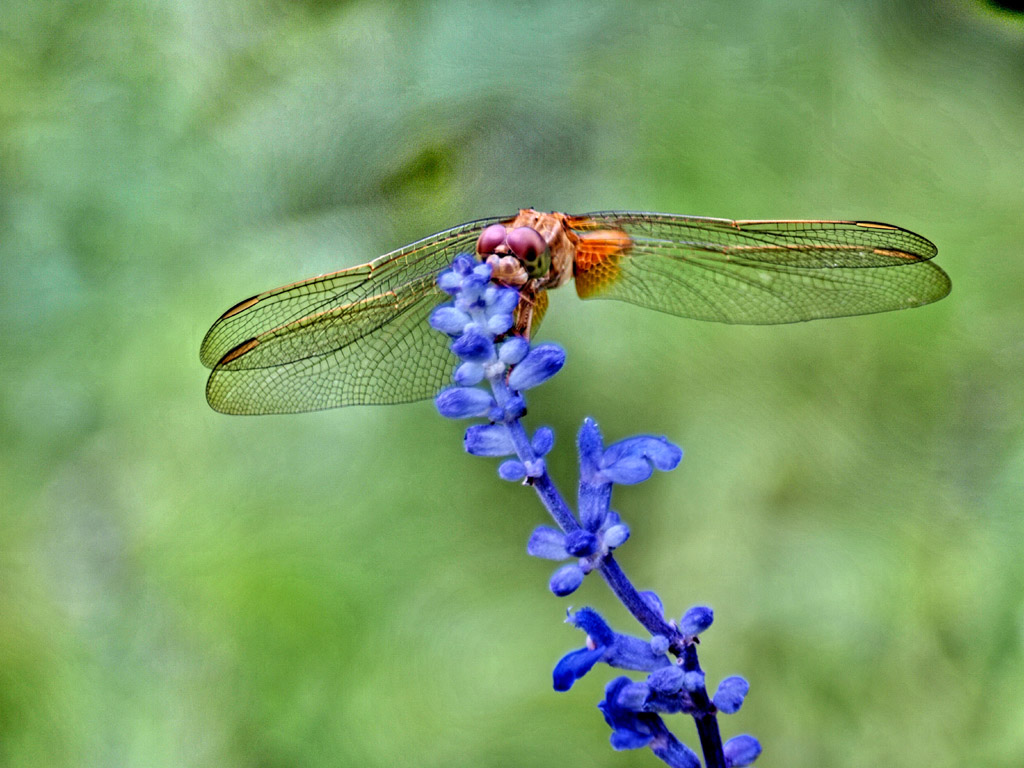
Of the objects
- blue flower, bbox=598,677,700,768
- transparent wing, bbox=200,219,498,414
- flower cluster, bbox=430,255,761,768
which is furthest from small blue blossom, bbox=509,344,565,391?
transparent wing, bbox=200,219,498,414

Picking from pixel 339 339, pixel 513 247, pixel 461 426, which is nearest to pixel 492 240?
pixel 513 247

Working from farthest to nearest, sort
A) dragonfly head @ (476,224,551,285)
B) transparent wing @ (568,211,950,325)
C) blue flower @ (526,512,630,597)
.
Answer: transparent wing @ (568,211,950,325) → dragonfly head @ (476,224,551,285) → blue flower @ (526,512,630,597)

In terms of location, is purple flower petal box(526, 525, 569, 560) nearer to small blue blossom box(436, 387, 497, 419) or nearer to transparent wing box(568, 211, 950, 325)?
small blue blossom box(436, 387, 497, 419)

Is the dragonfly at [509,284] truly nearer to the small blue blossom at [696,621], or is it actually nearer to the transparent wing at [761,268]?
the transparent wing at [761,268]

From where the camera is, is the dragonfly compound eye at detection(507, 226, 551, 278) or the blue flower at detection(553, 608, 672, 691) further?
the dragonfly compound eye at detection(507, 226, 551, 278)

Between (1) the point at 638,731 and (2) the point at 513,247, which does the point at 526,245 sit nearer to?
(2) the point at 513,247

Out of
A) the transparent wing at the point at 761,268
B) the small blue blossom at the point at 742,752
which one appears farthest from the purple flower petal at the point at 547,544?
the transparent wing at the point at 761,268

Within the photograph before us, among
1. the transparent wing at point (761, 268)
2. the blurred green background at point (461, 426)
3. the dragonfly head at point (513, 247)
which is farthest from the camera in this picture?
the blurred green background at point (461, 426)

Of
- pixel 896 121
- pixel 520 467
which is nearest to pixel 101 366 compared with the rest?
pixel 520 467
